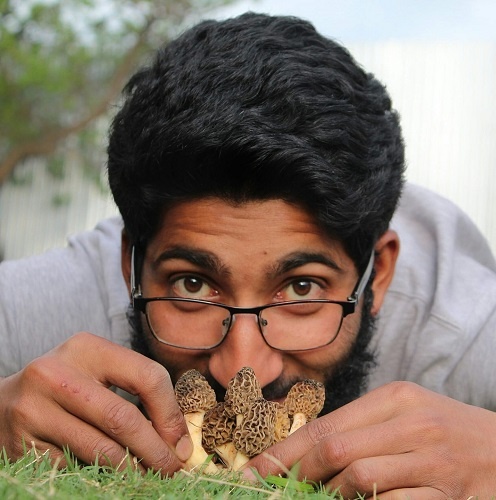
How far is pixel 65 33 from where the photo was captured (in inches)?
381

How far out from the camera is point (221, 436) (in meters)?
1.83

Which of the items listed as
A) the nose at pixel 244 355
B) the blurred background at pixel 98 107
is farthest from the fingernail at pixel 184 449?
the blurred background at pixel 98 107

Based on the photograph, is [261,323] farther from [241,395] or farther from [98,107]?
[98,107]

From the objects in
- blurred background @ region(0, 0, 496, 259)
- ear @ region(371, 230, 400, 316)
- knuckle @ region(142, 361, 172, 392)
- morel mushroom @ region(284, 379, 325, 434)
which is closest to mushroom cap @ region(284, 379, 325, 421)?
morel mushroom @ region(284, 379, 325, 434)

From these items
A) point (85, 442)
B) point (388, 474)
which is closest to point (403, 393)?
point (388, 474)

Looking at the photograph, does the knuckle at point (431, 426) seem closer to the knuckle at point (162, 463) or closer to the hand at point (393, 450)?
the hand at point (393, 450)

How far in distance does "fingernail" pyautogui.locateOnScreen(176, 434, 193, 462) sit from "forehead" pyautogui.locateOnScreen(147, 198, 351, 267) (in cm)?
60

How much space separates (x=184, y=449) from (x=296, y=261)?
69 centimetres

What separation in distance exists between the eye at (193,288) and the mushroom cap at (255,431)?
0.58 meters

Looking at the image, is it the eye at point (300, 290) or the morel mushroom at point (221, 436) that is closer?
the morel mushroom at point (221, 436)

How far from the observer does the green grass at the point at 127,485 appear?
134 cm

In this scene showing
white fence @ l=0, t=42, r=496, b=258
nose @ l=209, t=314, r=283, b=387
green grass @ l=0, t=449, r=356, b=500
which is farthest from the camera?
white fence @ l=0, t=42, r=496, b=258

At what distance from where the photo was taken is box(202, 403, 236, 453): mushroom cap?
1.83m

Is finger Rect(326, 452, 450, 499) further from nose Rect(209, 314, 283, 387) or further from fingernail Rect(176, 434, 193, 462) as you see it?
nose Rect(209, 314, 283, 387)
